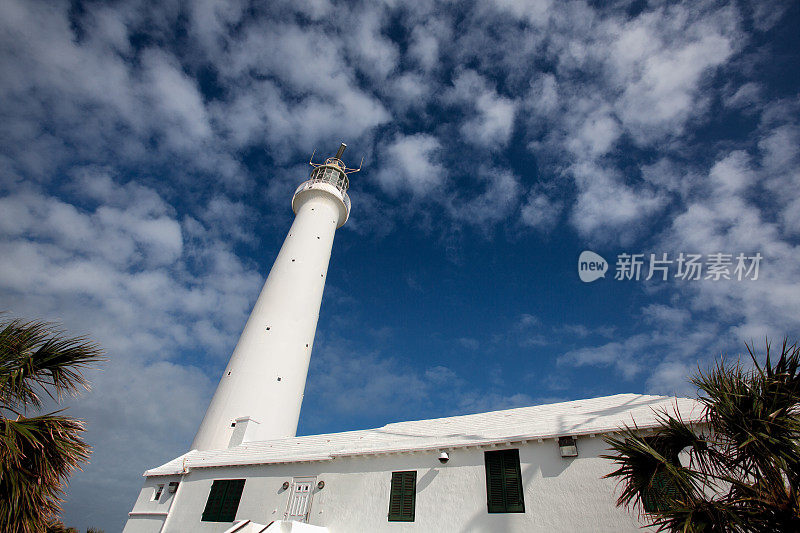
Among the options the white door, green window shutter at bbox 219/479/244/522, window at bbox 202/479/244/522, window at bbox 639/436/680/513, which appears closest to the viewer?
window at bbox 639/436/680/513

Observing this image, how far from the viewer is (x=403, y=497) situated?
1245 centimetres

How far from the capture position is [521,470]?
1127 cm

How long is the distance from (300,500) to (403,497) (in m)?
4.15

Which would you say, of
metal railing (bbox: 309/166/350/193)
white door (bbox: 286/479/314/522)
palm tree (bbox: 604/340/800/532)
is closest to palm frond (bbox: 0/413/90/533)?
white door (bbox: 286/479/314/522)

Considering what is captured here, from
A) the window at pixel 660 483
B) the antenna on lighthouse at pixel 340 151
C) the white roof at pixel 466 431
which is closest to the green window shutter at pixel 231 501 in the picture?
the white roof at pixel 466 431

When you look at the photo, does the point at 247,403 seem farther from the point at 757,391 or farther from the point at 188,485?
the point at 757,391

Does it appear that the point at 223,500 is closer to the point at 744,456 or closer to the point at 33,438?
the point at 33,438

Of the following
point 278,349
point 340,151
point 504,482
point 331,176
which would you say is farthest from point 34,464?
point 340,151

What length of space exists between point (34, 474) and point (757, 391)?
44.8 feet

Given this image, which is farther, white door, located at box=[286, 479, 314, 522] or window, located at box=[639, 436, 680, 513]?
white door, located at box=[286, 479, 314, 522]

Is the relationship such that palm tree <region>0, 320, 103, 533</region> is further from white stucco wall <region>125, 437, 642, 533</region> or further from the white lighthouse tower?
the white lighthouse tower

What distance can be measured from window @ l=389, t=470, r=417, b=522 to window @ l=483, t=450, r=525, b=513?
7.91ft

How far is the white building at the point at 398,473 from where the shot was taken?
34.8ft

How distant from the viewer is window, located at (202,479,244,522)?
15391 mm
